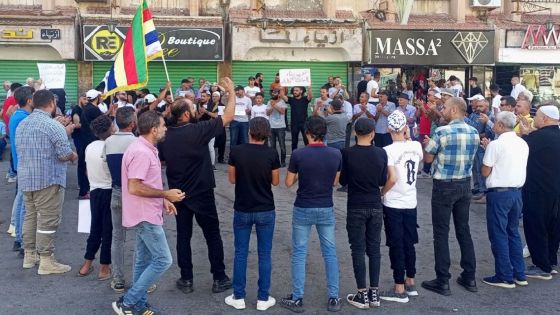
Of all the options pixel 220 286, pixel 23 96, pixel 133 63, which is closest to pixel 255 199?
pixel 220 286

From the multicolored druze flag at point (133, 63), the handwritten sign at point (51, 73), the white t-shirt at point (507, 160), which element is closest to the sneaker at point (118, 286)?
the multicolored druze flag at point (133, 63)

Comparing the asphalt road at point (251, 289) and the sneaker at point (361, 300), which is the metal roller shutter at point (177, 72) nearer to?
the asphalt road at point (251, 289)

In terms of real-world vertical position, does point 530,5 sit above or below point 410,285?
above

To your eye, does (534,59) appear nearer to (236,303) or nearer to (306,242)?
(306,242)

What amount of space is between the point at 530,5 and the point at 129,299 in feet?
62.6

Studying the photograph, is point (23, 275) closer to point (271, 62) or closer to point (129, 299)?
point (129, 299)

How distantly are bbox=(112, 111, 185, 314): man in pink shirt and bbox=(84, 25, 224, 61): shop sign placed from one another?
13.3 meters

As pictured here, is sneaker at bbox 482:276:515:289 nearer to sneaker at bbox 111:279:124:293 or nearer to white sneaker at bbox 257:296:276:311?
white sneaker at bbox 257:296:276:311

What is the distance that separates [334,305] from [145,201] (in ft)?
6.56

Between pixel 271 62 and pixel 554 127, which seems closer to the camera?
pixel 554 127

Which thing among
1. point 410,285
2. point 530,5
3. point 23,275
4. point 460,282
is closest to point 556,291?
point 460,282

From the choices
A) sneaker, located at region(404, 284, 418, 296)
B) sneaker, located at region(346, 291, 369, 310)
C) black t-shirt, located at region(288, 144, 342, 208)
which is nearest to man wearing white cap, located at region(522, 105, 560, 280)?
sneaker, located at region(404, 284, 418, 296)

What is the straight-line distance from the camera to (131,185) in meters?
5.39

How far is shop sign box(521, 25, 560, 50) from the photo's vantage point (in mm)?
19945
